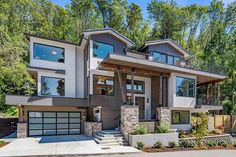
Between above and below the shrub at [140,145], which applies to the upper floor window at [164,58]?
above

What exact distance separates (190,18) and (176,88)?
802 inches

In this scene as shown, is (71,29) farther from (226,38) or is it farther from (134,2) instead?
(226,38)

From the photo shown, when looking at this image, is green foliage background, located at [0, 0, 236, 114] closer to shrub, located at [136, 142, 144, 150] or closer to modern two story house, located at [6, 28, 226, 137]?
modern two story house, located at [6, 28, 226, 137]

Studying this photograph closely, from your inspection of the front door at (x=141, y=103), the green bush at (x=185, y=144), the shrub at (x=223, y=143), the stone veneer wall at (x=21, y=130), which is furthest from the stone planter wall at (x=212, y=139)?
the stone veneer wall at (x=21, y=130)

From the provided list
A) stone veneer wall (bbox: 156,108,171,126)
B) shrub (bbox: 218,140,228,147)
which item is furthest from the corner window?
shrub (bbox: 218,140,228,147)

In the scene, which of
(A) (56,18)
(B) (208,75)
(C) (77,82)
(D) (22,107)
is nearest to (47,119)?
(D) (22,107)

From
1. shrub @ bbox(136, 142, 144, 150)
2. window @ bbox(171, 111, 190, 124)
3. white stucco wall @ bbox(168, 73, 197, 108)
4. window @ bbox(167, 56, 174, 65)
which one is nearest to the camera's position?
shrub @ bbox(136, 142, 144, 150)

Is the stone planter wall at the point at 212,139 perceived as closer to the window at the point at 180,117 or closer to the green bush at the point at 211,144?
the green bush at the point at 211,144

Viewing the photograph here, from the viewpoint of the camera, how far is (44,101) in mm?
15523

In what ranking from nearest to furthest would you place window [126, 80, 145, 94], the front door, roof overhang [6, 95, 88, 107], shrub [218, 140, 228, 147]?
roof overhang [6, 95, 88, 107], shrub [218, 140, 228, 147], the front door, window [126, 80, 145, 94]

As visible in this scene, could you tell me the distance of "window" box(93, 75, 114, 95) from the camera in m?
16.8

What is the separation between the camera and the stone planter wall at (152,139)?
13555mm

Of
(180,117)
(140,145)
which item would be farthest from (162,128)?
(180,117)

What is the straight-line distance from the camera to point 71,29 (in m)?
30.5
